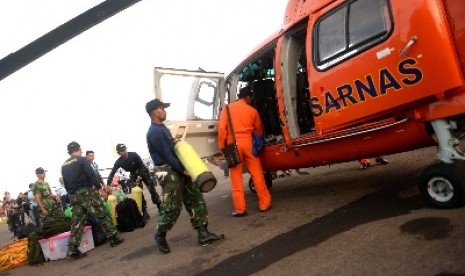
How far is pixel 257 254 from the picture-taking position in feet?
12.3

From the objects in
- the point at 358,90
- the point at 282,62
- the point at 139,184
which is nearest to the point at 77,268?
the point at 139,184

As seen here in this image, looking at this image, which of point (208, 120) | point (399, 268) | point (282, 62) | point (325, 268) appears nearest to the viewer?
point (399, 268)

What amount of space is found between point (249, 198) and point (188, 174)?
297 cm

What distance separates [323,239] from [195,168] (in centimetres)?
160

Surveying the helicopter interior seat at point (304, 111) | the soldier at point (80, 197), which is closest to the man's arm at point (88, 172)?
the soldier at point (80, 197)

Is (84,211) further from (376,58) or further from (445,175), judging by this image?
(445,175)

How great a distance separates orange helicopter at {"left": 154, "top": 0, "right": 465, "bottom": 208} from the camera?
11.4 ft

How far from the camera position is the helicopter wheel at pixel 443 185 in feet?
11.4

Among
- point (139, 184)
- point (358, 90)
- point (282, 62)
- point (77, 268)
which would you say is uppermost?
point (282, 62)

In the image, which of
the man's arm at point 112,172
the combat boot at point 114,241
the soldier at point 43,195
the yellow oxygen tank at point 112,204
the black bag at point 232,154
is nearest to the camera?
the black bag at point 232,154

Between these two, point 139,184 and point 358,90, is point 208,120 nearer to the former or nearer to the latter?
point 139,184

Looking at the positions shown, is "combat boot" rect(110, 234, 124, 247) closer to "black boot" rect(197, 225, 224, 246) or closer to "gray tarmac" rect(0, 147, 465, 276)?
"gray tarmac" rect(0, 147, 465, 276)

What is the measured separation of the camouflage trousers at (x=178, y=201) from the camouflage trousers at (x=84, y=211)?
1955mm

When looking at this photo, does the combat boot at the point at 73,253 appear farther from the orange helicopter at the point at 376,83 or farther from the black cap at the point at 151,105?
the orange helicopter at the point at 376,83
